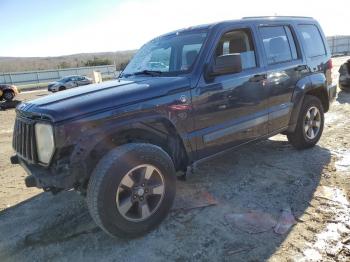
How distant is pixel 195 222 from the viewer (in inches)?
145

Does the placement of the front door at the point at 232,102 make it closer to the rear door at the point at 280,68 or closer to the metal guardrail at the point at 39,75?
the rear door at the point at 280,68

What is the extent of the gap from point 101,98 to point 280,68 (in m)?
2.70

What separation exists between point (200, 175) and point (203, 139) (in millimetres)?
1074

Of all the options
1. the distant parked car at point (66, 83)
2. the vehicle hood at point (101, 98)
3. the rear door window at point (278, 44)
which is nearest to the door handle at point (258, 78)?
the rear door window at point (278, 44)

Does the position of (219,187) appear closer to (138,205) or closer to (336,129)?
(138,205)

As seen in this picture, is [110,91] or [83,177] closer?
[83,177]

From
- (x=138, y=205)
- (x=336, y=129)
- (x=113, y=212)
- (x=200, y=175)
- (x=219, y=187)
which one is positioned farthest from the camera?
(x=336, y=129)

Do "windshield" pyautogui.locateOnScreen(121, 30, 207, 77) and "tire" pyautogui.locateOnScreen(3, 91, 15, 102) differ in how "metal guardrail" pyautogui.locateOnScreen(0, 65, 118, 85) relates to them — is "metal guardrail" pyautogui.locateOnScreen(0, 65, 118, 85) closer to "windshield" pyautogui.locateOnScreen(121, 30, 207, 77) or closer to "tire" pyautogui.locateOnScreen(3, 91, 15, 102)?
"tire" pyautogui.locateOnScreen(3, 91, 15, 102)

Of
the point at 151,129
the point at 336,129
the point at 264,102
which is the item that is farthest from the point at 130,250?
the point at 336,129

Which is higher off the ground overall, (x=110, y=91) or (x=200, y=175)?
(x=110, y=91)

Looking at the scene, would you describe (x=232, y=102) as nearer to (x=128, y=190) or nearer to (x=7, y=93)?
(x=128, y=190)

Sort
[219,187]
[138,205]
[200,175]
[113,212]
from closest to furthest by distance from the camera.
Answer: [113,212]
[138,205]
[219,187]
[200,175]

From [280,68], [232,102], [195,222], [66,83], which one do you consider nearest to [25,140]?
[195,222]

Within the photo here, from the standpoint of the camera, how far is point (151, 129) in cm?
360
